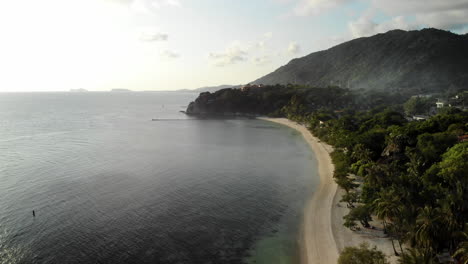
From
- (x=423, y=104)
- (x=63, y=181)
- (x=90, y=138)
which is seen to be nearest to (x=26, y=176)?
(x=63, y=181)

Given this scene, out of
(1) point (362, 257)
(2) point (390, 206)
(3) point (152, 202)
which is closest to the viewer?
(1) point (362, 257)

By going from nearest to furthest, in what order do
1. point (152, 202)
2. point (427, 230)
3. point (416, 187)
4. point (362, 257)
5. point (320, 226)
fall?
point (427, 230) → point (362, 257) → point (416, 187) → point (320, 226) → point (152, 202)

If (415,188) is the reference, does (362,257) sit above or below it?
below

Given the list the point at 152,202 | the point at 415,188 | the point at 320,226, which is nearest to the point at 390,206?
the point at 415,188

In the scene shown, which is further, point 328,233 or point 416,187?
point 416,187

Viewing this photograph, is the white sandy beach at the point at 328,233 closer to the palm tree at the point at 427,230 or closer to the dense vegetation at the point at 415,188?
the dense vegetation at the point at 415,188

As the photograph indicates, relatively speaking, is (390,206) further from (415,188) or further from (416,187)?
(416,187)

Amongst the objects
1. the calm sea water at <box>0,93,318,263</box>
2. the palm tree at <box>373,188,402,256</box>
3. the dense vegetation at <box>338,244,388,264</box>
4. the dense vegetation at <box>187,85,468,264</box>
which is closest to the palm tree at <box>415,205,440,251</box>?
the dense vegetation at <box>187,85,468,264</box>

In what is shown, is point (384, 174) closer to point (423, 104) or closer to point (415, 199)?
point (415, 199)
